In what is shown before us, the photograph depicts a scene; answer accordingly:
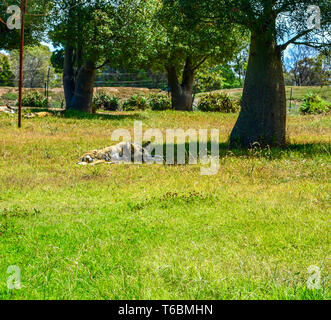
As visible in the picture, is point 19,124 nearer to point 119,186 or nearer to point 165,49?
point 119,186

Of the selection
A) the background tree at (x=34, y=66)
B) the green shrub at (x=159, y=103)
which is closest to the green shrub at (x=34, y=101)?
the green shrub at (x=159, y=103)

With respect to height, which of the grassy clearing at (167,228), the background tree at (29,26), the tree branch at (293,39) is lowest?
the grassy clearing at (167,228)

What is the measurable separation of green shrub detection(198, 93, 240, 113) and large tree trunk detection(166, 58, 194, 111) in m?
1.33

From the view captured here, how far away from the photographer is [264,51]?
12070 millimetres

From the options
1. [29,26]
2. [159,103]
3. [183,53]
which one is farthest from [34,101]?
[183,53]

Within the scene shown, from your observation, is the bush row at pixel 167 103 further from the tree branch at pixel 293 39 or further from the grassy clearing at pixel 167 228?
the grassy clearing at pixel 167 228

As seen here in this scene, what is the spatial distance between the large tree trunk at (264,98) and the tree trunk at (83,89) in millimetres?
14688

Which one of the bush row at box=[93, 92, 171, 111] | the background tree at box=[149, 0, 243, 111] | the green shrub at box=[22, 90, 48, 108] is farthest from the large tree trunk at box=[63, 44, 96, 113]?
the green shrub at box=[22, 90, 48, 108]

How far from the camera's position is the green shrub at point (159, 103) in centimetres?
3175

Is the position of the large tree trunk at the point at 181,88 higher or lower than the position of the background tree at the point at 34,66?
lower

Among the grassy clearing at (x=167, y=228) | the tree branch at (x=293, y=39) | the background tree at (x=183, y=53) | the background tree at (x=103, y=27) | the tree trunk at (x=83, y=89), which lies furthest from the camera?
the tree trunk at (x=83, y=89)

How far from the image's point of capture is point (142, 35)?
870 inches

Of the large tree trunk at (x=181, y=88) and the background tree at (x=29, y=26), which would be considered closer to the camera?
the background tree at (x=29, y=26)
